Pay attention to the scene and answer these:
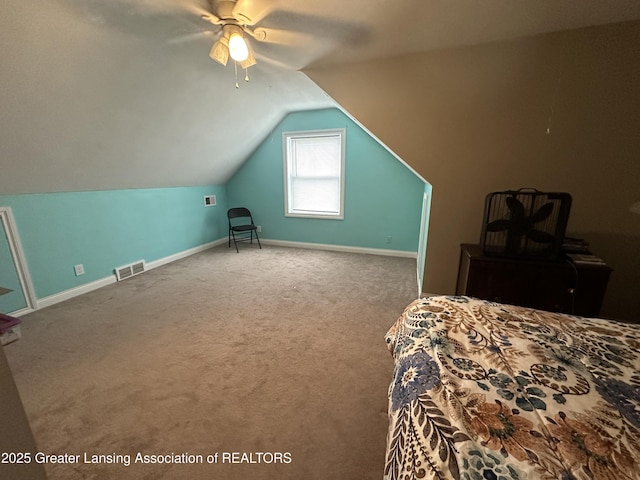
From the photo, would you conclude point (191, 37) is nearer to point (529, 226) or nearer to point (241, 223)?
point (529, 226)

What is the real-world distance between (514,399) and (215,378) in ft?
5.39

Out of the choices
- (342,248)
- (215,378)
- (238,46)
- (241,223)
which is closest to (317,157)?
(342,248)

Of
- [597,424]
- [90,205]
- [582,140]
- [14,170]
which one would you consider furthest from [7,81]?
[582,140]

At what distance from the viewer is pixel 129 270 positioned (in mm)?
3371

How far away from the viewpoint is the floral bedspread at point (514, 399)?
0.57 m

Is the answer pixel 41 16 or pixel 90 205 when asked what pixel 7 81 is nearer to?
pixel 41 16

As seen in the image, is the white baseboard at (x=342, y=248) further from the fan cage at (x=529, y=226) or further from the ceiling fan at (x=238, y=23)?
the ceiling fan at (x=238, y=23)

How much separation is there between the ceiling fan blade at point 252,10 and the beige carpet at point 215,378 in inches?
88.9

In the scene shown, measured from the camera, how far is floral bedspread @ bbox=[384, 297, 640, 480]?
1.87ft

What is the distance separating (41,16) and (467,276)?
3.17 meters

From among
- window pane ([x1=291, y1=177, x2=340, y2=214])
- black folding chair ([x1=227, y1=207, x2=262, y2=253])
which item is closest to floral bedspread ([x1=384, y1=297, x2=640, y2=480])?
window pane ([x1=291, y1=177, x2=340, y2=214])

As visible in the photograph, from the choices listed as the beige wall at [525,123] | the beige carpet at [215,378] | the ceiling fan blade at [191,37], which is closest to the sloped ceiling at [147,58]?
the ceiling fan blade at [191,37]

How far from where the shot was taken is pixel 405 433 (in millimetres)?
683

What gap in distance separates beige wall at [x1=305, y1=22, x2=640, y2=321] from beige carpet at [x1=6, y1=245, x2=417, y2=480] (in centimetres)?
142
